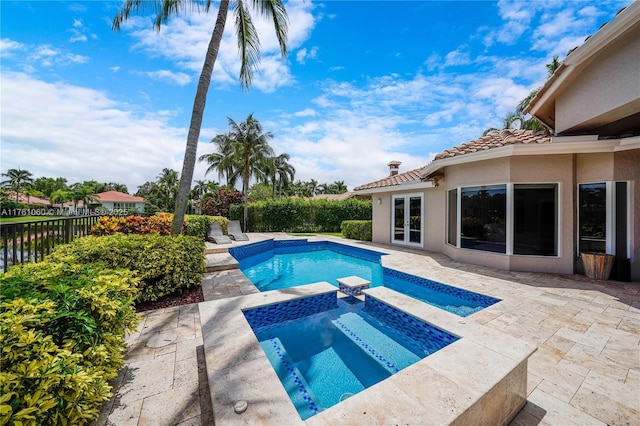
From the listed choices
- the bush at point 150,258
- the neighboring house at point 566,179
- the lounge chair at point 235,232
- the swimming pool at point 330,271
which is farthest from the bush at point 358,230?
the bush at point 150,258

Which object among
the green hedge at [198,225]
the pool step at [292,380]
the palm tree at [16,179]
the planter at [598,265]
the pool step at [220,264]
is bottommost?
the pool step at [292,380]

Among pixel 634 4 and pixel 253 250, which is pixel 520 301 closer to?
pixel 634 4

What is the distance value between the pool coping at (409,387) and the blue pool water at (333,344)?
3.06 ft

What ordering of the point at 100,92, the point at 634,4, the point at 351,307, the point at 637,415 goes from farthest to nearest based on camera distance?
the point at 100,92
the point at 351,307
the point at 634,4
the point at 637,415

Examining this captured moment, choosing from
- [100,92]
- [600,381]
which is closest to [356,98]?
[100,92]

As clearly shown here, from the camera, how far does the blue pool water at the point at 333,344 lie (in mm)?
4133

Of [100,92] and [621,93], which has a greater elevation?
[100,92]

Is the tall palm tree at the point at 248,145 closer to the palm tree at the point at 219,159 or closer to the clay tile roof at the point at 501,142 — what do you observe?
the palm tree at the point at 219,159

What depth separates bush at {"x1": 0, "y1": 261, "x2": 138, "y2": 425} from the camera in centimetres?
200

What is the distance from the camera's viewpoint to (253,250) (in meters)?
16.8

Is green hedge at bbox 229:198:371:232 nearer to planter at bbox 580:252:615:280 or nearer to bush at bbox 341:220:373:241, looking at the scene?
bush at bbox 341:220:373:241

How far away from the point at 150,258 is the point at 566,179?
12.9 meters

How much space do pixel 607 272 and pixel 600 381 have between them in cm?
662

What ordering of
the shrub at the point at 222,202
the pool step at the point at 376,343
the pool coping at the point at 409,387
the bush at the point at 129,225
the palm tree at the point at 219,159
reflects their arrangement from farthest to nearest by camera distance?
the palm tree at the point at 219,159, the shrub at the point at 222,202, the bush at the point at 129,225, the pool step at the point at 376,343, the pool coping at the point at 409,387
